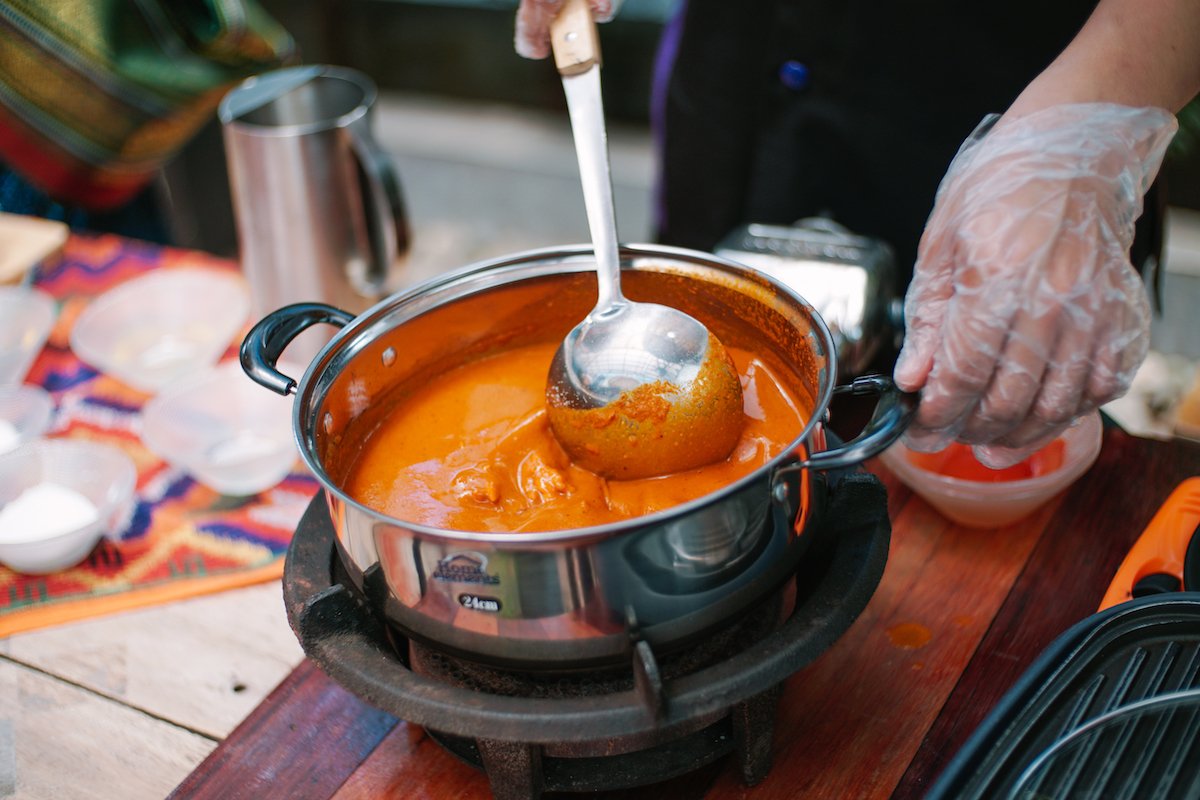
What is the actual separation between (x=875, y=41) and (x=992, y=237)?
78 centimetres

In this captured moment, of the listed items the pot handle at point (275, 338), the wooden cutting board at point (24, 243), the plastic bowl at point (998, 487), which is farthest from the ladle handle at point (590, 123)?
the wooden cutting board at point (24, 243)

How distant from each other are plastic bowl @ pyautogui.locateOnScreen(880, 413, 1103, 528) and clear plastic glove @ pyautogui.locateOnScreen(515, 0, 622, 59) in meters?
0.59

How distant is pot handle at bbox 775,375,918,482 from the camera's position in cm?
79

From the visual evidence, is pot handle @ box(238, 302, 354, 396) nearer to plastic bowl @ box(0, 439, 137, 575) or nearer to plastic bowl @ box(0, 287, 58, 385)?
plastic bowl @ box(0, 439, 137, 575)

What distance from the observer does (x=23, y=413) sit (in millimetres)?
1433

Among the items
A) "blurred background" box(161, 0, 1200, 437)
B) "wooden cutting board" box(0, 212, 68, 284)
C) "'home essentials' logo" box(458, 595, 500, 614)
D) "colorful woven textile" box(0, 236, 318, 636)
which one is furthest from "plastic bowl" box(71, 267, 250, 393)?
"blurred background" box(161, 0, 1200, 437)

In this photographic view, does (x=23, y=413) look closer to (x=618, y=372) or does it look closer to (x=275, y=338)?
(x=275, y=338)

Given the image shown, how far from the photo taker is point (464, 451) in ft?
3.49

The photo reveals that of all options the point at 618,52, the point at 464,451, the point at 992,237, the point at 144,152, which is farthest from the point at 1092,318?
the point at 618,52

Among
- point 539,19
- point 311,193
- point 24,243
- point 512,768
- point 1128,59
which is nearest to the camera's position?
point 512,768

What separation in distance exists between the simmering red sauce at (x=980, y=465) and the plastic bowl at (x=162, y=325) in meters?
1.11

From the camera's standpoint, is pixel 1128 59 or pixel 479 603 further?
pixel 1128 59

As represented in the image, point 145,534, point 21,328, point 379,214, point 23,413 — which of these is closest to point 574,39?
point 379,214

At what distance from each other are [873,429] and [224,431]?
0.98 meters
